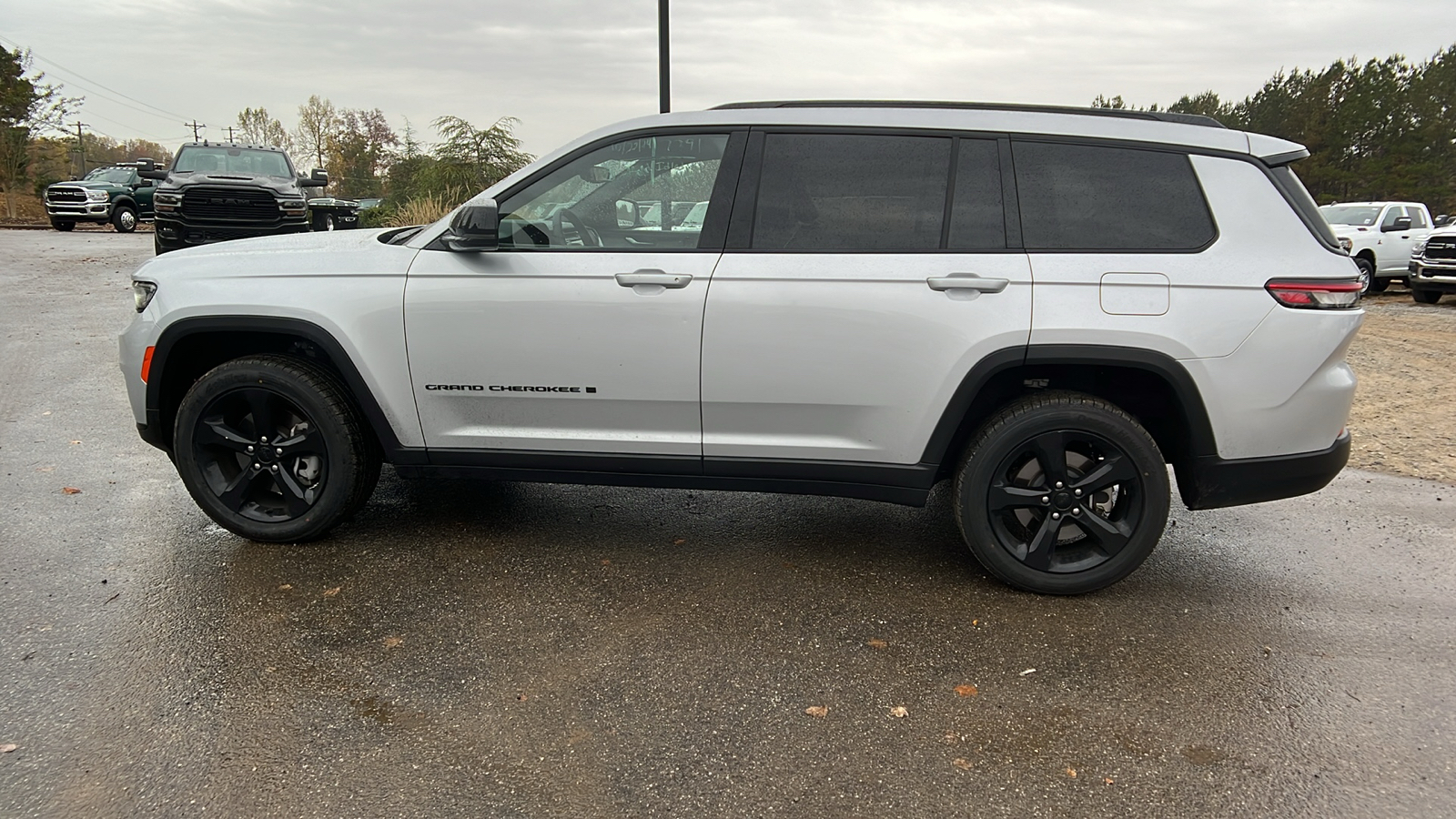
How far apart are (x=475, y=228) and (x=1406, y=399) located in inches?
296

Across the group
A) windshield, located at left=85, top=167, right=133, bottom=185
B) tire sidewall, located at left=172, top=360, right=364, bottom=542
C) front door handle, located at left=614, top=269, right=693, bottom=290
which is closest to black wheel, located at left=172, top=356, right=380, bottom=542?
tire sidewall, located at left=172, top=360, right=364, bottom=542

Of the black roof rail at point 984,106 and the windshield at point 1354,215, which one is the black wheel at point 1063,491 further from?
the windshield at point 1354,215

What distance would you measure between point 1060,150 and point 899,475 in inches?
54.0

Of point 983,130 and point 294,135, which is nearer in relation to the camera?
point 983,130

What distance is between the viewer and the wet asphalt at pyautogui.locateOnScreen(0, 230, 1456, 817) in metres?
2.46

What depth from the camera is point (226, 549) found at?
3986mm

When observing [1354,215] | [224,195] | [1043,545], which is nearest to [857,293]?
[1043,545]

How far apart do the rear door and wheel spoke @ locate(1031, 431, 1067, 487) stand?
0.39m

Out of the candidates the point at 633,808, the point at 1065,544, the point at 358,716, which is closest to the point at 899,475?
the point at 1065,544

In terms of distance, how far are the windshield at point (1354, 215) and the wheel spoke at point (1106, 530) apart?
16937mm

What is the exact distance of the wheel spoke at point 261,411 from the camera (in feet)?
12.7

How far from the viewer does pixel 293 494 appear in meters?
3.92

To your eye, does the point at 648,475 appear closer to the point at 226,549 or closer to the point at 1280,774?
the point at 226,549

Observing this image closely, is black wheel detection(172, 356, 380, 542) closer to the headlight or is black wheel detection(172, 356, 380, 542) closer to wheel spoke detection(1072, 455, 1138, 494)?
the headlight
